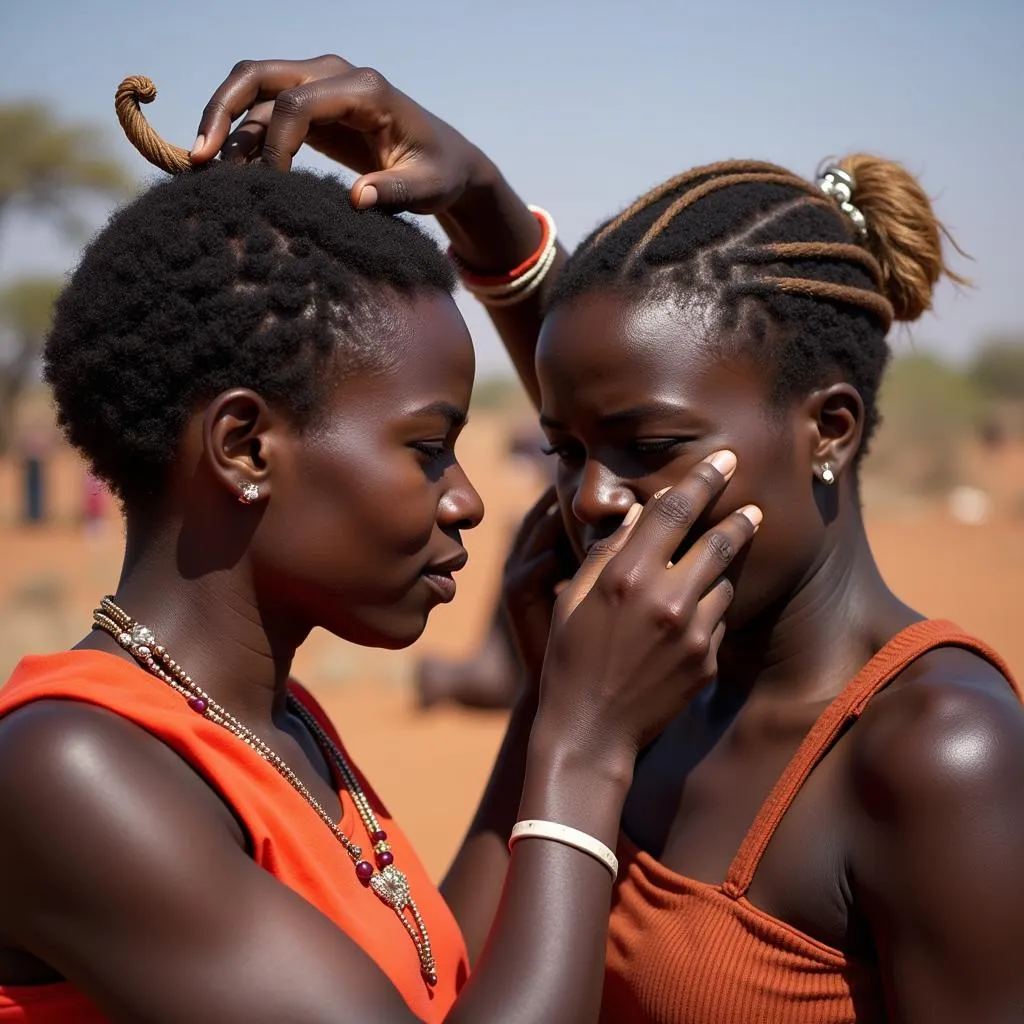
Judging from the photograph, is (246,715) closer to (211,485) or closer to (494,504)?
(211,485)

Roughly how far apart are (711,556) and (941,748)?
1.63 ft

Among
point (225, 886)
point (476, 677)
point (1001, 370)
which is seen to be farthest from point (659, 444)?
point (1001, 370)

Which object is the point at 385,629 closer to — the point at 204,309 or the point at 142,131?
the point at 204,309

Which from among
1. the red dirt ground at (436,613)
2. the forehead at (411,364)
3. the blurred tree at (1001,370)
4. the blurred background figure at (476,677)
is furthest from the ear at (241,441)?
the blurred tree at (1001,370)

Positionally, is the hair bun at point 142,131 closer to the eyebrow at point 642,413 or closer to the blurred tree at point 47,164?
the eyebrow at point 642,413

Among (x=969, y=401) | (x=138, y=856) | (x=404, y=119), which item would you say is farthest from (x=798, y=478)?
(x=969, y=401)

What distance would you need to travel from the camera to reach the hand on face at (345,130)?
2.40m

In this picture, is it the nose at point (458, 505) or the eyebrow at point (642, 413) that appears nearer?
the nose at point (458, 505)

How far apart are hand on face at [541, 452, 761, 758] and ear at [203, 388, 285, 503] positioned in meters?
0.57

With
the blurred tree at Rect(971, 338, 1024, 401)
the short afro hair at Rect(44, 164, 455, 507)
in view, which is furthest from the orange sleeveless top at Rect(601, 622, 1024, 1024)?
the blurred tree at Rect(971, 338, 1024, 401)

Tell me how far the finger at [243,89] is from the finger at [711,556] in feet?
3.64

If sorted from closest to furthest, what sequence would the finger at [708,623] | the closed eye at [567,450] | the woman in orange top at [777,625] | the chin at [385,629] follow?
the woman in orange top at [777,625], the finger at [708,623], the chin at [385,629], the closed eye at [567,450]

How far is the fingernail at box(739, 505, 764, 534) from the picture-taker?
2.45m

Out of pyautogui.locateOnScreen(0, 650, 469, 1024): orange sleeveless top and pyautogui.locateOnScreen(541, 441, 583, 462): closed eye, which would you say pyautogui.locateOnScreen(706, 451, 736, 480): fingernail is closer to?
pyautogui.locateOnScreen(541, 441, 583, 462): closed eye
